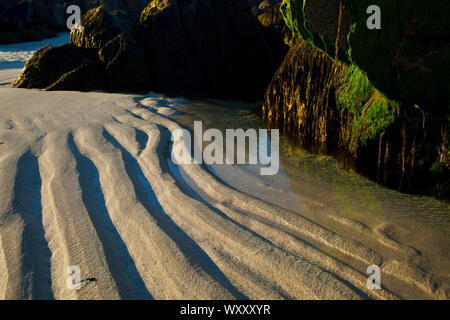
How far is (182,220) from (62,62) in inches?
198

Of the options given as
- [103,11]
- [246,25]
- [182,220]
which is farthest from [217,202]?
[103,11]

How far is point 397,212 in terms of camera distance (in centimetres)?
227

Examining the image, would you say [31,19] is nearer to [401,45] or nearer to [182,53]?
[182,53]

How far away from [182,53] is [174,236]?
4.62 meters

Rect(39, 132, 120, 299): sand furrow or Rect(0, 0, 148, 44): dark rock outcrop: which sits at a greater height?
Rect(0, 0, 148, 44): dark rock outcrop

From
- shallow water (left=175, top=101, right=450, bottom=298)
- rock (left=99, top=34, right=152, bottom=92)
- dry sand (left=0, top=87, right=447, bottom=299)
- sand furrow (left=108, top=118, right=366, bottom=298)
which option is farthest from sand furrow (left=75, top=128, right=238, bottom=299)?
rock (left=99, top=34, right=152, bottom=92)

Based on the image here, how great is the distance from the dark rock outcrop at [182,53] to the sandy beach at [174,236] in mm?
2954

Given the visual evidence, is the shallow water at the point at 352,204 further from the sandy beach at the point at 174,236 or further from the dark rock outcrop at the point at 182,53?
the dark rock outcrop at the point at 182,53

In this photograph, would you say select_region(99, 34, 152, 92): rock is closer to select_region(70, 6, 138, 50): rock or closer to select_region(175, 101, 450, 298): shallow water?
select_region(70, 6, 138, 50): rock

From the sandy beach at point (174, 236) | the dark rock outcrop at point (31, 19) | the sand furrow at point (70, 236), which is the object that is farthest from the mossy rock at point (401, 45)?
the dark rock outcrop at point (31, 19)

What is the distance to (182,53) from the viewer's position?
6.03 meters

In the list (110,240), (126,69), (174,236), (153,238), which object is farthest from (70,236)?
(126,69)

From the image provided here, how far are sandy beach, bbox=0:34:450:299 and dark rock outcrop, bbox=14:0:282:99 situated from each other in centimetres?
295

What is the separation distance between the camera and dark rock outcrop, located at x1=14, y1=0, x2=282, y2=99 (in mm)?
5941
